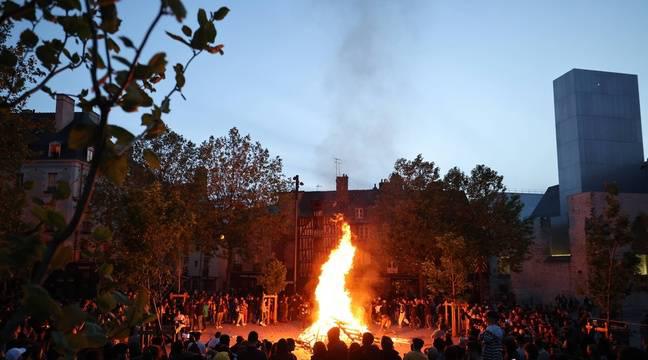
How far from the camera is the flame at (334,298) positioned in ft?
70.3

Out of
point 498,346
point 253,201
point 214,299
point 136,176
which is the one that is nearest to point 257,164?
point 253,201

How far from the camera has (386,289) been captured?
50125mm

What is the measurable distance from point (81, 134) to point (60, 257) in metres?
0.49

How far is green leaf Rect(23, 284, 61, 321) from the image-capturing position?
1.78m

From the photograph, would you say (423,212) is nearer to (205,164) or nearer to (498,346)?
(205,164)

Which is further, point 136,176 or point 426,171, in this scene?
point 426,171

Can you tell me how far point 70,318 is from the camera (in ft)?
6.23

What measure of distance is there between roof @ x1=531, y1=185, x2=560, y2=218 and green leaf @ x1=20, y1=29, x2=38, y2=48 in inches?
1791

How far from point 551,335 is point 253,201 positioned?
23.1 meters

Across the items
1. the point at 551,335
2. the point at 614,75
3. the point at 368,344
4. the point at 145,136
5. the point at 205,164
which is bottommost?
the point at 551,335

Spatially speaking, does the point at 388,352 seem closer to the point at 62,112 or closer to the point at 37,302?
the point at 37,302

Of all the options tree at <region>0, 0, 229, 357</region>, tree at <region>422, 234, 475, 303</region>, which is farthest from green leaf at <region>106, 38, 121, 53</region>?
tree at <region>422, 234, 475, 303</region>

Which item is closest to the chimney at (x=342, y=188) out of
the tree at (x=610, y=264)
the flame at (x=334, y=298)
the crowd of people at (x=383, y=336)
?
the crowd of people at (x=383, y=336)

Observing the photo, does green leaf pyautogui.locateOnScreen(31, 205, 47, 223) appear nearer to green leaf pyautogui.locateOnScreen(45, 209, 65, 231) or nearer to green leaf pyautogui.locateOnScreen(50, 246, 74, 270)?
green leaf pyautogui.locateOnScreen(45, 209, 65, 231)
